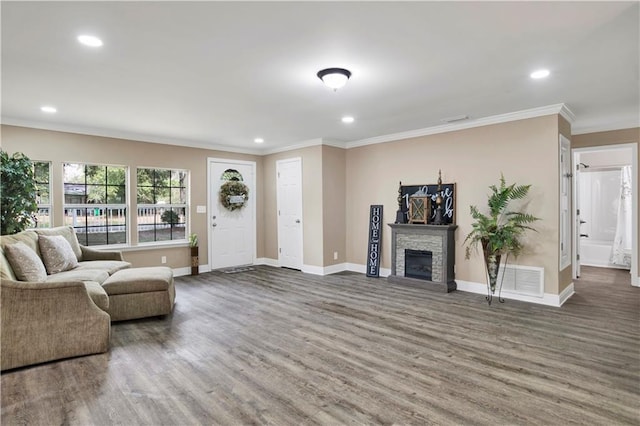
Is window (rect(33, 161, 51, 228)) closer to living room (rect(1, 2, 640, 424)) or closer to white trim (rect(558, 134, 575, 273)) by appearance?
living room (rect(1, 2, 640, 424))

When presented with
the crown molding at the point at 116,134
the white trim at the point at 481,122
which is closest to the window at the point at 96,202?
the crown molding at the point at 116,134

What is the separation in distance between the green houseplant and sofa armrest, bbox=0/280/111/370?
1817 mm

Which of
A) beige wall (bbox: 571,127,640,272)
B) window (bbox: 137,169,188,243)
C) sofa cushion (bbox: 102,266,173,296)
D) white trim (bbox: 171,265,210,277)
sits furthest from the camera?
white trim (bbox: 171,265,210,277)

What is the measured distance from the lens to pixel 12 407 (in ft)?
7.06

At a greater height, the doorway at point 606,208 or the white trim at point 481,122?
the white trim at point 481,122

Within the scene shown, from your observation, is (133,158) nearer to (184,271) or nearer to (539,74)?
(184,271)

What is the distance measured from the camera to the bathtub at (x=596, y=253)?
7.02 meters

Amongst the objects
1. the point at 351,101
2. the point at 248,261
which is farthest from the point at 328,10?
the point at 248,261

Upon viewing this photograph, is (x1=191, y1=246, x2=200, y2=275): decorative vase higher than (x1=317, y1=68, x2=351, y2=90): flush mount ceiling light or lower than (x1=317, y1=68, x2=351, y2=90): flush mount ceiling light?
lower

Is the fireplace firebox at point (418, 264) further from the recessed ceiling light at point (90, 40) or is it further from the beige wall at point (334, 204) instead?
the recessed ceiling light at point (90, 40)

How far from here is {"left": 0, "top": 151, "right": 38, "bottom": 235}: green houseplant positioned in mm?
3975

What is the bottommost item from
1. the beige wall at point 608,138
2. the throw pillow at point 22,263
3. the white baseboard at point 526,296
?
the white baseboard at point 526,296

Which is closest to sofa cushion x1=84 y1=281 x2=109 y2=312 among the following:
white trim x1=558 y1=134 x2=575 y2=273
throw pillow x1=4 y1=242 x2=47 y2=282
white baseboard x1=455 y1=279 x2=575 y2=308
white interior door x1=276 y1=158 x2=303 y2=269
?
throw pillow x1=4 y1=242 x2=47 y2=282

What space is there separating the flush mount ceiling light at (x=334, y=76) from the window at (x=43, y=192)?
4.50 m
